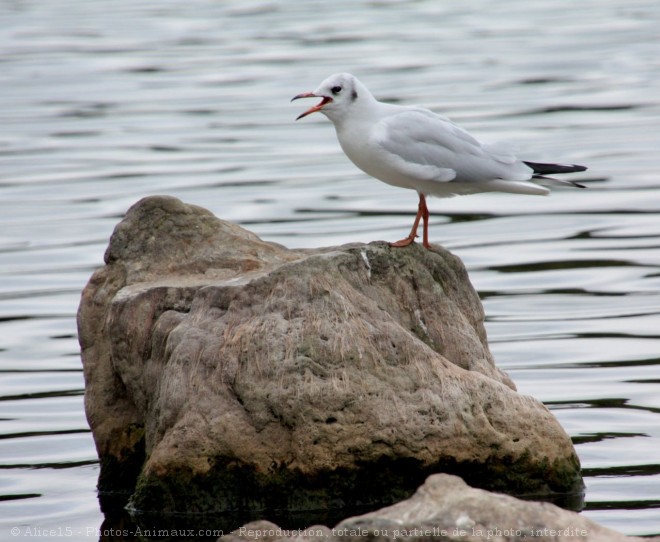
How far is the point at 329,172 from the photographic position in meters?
18.7

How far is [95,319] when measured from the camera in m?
8.48

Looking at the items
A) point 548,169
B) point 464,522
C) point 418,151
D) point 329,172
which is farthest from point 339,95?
point 329,172

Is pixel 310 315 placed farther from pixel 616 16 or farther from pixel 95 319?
pixel 616 16

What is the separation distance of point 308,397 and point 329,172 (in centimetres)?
1151

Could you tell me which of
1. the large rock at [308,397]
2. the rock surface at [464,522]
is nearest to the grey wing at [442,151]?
the large rock at [308,397]

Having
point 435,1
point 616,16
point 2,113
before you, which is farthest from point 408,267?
point 435,1

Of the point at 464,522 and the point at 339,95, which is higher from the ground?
the point at 339,95

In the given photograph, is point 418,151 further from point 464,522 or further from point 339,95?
point 464,522

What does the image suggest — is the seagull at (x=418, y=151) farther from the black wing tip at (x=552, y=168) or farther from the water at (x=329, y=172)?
the water at (x=329, y=172)

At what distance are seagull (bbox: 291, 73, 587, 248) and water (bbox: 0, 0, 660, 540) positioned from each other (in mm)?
1605

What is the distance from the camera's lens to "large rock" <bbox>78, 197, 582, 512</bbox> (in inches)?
290

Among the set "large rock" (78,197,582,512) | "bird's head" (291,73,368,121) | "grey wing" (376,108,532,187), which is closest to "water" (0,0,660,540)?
"large rock" (78,197,582,512)

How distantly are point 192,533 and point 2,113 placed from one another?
16.9 m

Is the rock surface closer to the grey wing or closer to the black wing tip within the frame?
the grey wing
